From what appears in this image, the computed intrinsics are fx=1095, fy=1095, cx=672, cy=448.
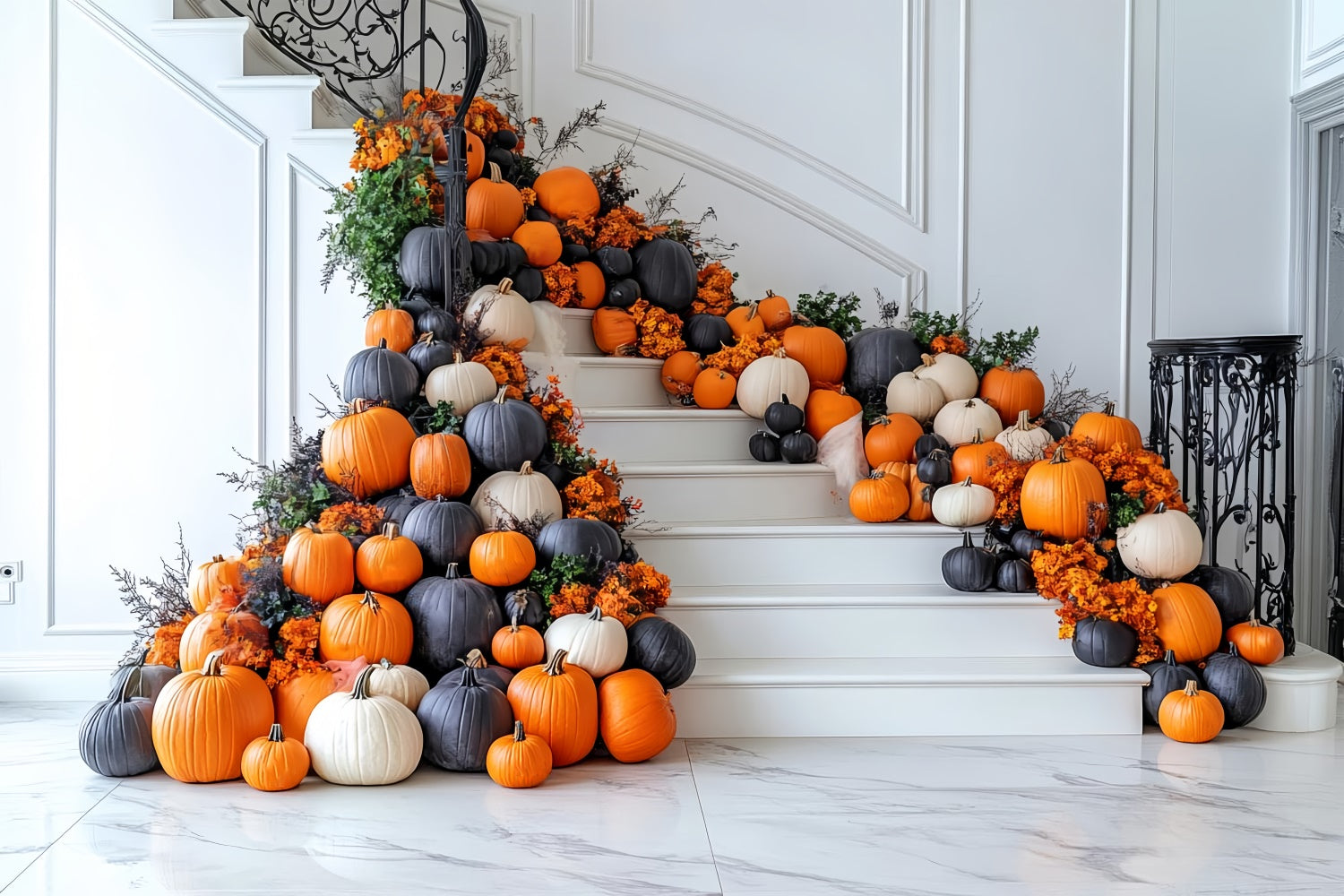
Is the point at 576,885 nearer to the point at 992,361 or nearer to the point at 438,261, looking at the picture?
the point at 438,261

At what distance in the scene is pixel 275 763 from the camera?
8.80 feet

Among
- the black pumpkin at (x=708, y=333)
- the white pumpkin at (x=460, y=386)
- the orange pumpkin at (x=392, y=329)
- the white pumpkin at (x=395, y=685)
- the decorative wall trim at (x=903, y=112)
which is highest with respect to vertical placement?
the decorative wall trim at (x=903, y=112)

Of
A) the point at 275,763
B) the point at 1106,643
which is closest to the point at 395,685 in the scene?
the point at 275,763

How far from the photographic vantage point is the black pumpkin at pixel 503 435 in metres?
3.40

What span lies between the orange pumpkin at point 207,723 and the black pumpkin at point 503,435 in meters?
0.98

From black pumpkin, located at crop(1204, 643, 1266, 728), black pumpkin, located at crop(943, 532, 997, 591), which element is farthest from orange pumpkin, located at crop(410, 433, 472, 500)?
black pumpkin, located at crop(1204, 643, 1266, 728)

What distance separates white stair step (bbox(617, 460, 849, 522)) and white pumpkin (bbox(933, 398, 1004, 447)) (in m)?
0.50

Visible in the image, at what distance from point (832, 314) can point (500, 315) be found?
168cm

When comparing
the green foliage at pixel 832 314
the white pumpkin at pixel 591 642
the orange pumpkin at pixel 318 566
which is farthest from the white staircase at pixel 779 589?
the orange pumpkin at pixel 318 566

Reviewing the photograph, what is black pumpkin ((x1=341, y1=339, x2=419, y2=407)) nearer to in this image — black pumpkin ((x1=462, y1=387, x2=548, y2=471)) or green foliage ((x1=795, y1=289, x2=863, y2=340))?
black pumpkin ((x1=462, y1=387, x2=548, y2=471))

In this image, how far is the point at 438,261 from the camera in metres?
3.86

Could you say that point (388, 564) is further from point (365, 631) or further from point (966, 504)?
point (966, 504)

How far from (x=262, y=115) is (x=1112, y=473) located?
325 centimetres

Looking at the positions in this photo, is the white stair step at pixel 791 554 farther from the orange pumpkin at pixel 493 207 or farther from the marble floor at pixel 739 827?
the orange pumpkin at pixel 493 207
